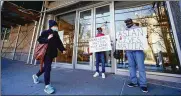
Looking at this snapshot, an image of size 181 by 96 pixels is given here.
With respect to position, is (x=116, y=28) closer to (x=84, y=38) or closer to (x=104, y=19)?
(x=104, y=19)

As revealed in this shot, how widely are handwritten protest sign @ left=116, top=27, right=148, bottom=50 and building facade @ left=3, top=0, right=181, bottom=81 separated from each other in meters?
0.92

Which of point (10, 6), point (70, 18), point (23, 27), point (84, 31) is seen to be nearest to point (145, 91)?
point (84, 31)

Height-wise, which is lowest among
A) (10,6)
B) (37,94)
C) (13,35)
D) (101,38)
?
(37,94)

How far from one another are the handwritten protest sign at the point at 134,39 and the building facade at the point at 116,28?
92 centimetres

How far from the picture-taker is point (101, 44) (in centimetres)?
461

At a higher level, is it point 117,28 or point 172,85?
point 117,28

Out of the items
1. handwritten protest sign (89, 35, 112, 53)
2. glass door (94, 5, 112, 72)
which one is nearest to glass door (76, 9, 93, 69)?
glass door (94, 5, 112, 72)

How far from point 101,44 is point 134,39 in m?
1.33

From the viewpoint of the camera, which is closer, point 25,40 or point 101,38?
point 101,38

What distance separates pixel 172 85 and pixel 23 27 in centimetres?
909

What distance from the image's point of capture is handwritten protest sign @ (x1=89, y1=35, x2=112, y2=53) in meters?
4.53

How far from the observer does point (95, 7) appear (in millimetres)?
5922

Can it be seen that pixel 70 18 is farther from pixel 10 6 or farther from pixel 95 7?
pixel 10 6

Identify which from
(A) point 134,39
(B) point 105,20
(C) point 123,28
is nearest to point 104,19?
(B) point 105,20
